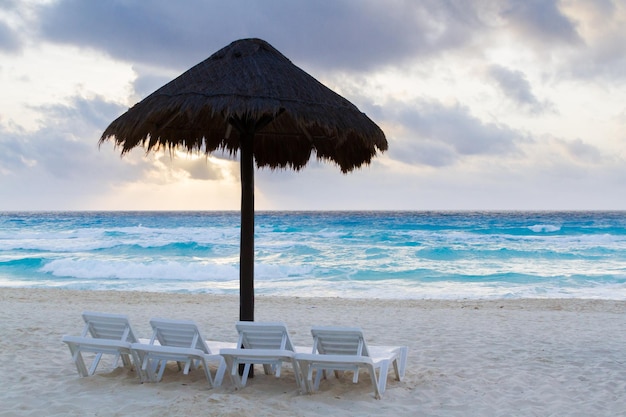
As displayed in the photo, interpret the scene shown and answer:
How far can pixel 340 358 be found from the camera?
15.1ft

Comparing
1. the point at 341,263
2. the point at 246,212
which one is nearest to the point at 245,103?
the point at 246,212

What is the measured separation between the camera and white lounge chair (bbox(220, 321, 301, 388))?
4.69 metres

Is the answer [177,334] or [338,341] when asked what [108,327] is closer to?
[177,334]

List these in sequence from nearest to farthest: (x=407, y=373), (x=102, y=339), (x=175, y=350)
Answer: (x=175, y=350) → (x=102, y=339) → (x=407, y=373)

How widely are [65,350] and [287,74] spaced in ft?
13.8

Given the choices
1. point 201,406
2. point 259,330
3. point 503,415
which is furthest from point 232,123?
point 503,415

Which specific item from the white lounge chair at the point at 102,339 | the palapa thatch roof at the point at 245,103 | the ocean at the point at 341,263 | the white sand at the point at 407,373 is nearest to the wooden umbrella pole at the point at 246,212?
the palapa thatch roof at the point at 245,103

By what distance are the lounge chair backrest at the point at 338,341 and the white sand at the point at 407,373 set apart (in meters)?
0.34

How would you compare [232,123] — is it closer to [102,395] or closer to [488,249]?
[102,395]

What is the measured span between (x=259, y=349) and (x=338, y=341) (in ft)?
2.21

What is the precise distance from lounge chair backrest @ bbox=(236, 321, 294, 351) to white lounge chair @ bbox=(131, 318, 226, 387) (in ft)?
0.94

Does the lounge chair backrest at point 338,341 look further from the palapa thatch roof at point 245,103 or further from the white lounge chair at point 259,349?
the palapa thatch roof at point 245,103

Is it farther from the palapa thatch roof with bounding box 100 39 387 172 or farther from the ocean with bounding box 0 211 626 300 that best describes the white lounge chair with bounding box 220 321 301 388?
the ocean with bounding box 0 211 626 300

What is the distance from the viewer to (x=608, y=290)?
59.3 feet
